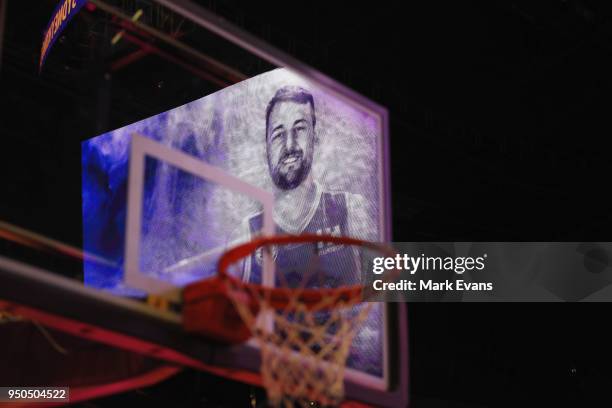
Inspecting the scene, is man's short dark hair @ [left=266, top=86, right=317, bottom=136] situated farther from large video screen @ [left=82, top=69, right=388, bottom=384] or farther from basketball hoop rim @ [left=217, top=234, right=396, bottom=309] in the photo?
basketball hoop rim @ [left=217, top=234, right=396, bottom=309]

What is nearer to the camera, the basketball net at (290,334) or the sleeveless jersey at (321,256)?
the basketball net at (290,334)

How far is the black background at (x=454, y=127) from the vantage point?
220 inches

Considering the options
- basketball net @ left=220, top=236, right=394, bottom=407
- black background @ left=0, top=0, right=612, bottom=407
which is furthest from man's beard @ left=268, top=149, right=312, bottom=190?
black background @ left=0, top=0, right=612, bottom=407

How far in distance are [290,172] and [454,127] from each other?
2464 mm

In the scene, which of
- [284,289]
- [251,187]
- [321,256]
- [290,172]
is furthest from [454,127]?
[284,289]

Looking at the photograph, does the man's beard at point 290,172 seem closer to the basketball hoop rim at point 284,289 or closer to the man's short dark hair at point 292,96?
the man's short dark hair at point 292,96

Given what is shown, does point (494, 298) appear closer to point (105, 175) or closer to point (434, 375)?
point (434, 375)

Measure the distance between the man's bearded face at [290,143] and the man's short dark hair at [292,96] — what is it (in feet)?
0.06

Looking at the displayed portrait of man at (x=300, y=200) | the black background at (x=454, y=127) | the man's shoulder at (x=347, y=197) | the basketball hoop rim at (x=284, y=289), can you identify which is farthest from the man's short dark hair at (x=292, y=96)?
the basketball hoop rim at (x=284, y=289)

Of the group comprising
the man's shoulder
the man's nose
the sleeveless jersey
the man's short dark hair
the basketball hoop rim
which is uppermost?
the man's short dark hair

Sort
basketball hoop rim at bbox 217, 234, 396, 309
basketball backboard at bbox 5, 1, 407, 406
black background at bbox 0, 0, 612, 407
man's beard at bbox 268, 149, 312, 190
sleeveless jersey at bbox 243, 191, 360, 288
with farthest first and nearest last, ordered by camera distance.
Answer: black background at bbox 0, 0, 612, 407 < man's beard at bbox 268, 149, 312, 190 < sleeveless jersey at bbox 243, 191, 360, 288 < basketball backboard at bbox 5, 1, 407, 406 < basketball hoop rim at bbox 217, 234, 396, 309

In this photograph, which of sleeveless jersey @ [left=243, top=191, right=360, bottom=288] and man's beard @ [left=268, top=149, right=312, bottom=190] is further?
man's beard @ [left=268, top=149, right=312, bottom=190]

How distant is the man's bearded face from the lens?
14.6 ft

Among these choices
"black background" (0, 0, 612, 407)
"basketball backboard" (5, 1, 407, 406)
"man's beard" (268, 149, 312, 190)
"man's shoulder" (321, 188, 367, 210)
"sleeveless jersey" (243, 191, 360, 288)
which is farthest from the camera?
"black background" (0, 0, 612, 407)
